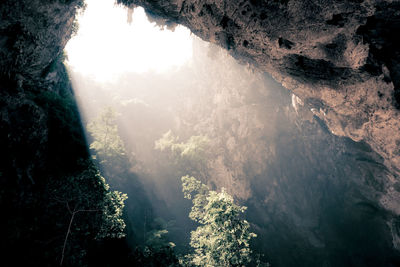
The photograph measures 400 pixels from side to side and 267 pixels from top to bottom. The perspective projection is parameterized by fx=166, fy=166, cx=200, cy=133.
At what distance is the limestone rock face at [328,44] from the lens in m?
5.11

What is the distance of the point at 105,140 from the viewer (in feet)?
70.9

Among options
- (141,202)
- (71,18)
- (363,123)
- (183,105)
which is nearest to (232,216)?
(363,123)

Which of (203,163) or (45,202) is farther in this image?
(203,163)

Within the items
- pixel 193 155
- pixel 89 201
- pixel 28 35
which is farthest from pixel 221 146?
pixel 28 35

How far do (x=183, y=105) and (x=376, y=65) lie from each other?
1213 inches

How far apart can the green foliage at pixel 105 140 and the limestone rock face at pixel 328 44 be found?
55.7 feet

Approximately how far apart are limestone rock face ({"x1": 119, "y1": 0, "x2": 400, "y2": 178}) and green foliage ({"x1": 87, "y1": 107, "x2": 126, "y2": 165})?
55.7 ft

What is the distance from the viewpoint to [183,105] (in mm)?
34781

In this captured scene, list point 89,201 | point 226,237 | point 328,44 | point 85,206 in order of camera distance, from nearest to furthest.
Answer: point 328,44 < point 85,206 < point 89,201 < point 226,237

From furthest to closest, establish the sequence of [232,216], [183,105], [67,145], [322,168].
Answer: [183,105] → [322,168] → [232,216] → [67,145]

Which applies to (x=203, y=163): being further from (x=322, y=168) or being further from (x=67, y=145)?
(x=67, y=145)

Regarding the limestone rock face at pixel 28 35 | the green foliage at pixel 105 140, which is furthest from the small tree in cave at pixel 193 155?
the limestone rock face at pixel 28 35

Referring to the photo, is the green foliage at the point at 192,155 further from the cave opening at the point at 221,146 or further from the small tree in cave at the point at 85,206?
the small tree in cave at the point at 85,206

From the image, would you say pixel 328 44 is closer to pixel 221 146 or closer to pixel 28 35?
pixel 28 35
